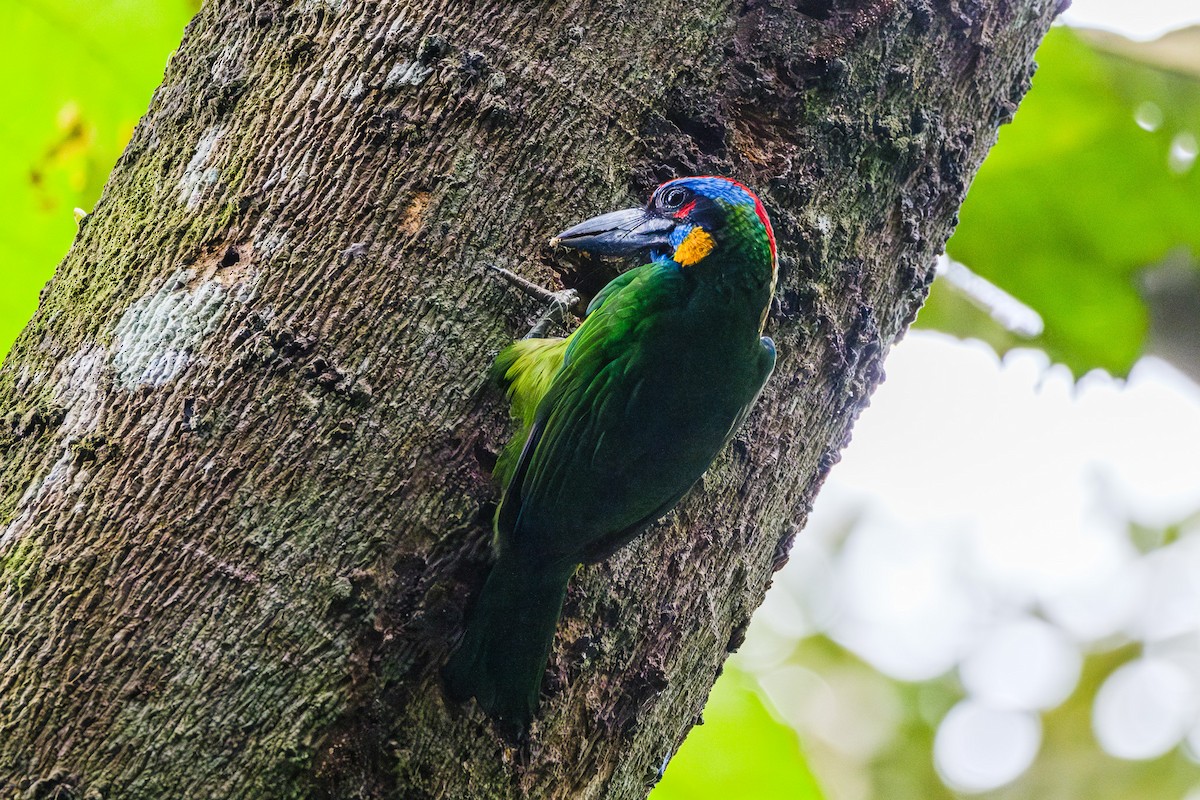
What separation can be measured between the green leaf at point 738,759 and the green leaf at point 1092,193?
2156 mm

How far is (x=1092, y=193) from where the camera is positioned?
453 centimetres

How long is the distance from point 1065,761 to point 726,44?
12.3 m

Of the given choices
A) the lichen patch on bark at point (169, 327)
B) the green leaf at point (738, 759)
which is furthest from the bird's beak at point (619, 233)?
the green leaf at point (738, 759)

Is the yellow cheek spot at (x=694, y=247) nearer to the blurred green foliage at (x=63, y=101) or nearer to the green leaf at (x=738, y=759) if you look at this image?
the green leaf at (x=738, y=759)

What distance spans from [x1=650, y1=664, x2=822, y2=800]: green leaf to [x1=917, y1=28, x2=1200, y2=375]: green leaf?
2156 mm

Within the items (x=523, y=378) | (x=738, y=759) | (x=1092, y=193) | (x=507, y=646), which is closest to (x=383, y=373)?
(x=523, y=378)

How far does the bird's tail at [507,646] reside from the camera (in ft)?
6.23

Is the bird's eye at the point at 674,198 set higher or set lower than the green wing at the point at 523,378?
higher

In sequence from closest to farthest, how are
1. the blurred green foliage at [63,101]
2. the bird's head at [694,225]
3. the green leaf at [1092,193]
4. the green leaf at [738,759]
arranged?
the bird's head at [694,225]
the blurred green foliage at [63,101]
the green leaf at [738,759]
the green leaf at [1092,193]

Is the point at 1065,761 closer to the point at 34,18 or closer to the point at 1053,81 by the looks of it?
the point at 1053,81

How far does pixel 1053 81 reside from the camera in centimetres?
444

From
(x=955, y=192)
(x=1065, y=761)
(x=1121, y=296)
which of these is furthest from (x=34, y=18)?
(x=1065, y=761)

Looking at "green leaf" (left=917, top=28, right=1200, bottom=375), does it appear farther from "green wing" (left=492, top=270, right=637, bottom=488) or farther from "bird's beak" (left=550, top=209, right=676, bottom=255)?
"green wing" (left=492, top=270, right=637, bottom=488)

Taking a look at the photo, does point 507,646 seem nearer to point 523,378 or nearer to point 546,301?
point 523,378
